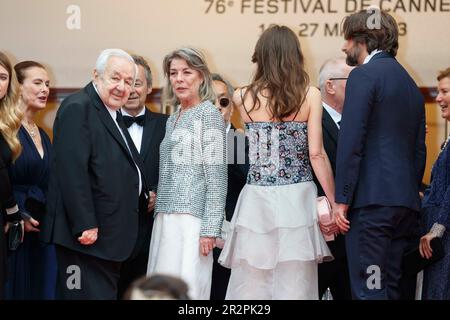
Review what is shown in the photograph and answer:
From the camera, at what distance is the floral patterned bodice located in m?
5.12

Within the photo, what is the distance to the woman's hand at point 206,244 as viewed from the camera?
529 centimetres

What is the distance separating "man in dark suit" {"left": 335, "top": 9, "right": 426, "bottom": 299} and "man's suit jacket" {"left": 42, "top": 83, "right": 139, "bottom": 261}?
1076mm

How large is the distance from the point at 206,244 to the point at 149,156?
31.5 inches

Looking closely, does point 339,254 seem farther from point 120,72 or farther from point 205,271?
point 120,72

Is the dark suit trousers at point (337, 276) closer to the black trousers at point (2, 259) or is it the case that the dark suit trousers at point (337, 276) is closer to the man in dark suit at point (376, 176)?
the man in dark suit at point (376, 176)

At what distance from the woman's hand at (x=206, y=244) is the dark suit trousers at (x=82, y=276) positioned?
50 centimetres

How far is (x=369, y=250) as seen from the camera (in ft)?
16.1

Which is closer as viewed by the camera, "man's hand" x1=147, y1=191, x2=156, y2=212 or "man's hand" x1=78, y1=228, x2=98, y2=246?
"man's hand" x1=78, y1=228, x2=98, y2=246

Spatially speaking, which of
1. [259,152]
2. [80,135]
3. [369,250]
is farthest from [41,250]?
[369,250]

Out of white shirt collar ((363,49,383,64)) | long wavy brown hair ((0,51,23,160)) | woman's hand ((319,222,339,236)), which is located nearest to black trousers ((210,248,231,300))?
woman's hand ((319,222,339,236))

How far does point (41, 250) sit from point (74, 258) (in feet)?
3.14

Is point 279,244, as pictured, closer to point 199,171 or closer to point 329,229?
point 329,229

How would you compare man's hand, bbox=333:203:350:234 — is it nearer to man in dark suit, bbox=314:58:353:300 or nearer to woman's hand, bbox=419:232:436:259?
man in dark suit, bbox=314:58:353:300

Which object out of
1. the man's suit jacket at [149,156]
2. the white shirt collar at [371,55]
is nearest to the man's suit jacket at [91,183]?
the man's suit jacket at [149,156]
